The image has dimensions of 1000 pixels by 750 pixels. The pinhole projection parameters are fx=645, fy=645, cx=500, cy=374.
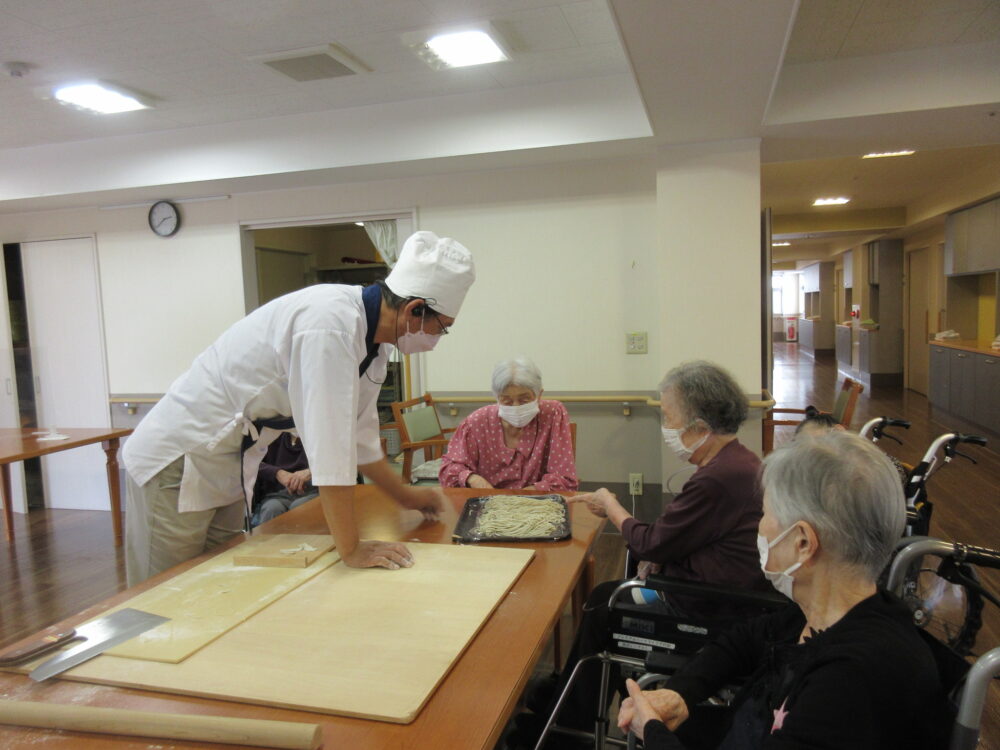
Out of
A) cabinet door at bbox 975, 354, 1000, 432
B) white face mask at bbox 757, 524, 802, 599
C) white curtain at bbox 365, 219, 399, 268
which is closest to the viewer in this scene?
white face mask at bbox 757, 524, 802, 599

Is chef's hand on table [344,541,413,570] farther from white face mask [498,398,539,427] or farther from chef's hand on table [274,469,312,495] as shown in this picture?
chef's hand on table [274,469,312,495]

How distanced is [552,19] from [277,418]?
6.55 ft

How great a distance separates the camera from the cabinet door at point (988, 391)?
5.63 meters

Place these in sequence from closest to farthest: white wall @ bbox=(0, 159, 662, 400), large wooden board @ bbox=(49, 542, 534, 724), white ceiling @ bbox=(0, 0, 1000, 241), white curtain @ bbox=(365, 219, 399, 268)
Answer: large wooden board @ bbox=(49, 542, 534, 724) → white ceiling @ bbox=(0, 0, 1000, 241) → white wall @ bbox=(0, 159, 662, 400) → white curtain @ bbox=(365, 219, 399, 268)

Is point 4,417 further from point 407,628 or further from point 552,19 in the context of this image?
point 407,628

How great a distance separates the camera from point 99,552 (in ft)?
13.0

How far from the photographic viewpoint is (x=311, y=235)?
640 centimetres

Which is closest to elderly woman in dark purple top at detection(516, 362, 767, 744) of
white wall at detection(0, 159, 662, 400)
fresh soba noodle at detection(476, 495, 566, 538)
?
fresh soba noodle at detection(476, 495, 566, 538)

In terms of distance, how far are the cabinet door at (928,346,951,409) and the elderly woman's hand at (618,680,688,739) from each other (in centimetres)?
708

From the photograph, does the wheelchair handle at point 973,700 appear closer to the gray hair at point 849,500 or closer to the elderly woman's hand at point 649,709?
the gray hair at point 849,500

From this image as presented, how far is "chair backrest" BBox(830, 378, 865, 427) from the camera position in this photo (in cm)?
315

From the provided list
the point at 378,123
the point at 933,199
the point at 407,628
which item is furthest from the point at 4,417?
the point at 933,199

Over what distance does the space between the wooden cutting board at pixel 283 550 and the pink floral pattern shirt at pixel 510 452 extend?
96 cm

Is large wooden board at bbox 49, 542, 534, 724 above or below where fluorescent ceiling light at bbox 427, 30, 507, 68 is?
below
